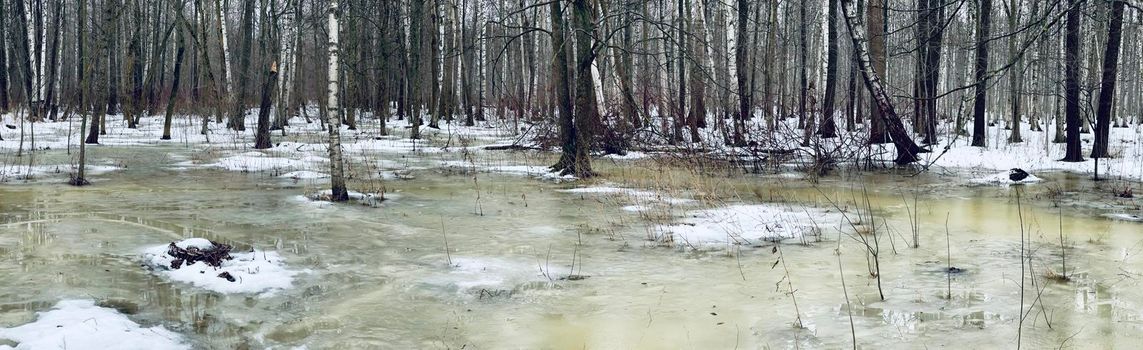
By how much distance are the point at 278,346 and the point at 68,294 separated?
6.05ft

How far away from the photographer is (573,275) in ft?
21.3

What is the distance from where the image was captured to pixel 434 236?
8242mm

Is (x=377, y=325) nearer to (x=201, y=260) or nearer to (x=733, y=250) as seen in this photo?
(x=201, y=260)

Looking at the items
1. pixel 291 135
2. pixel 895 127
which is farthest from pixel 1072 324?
pixel 291 135

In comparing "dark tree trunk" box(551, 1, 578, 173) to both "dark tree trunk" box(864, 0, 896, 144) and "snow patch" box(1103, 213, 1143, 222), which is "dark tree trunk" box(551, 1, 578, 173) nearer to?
"dark tree trunk" box(864, 0, 896, 144)

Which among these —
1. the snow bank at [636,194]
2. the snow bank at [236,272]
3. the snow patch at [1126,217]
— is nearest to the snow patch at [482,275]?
the snow bank at [236,272]

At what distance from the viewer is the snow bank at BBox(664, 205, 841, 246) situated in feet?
26.5

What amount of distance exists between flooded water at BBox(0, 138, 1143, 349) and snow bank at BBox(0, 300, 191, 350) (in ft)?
0.56

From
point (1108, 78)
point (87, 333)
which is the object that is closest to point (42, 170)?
point (87, 333)

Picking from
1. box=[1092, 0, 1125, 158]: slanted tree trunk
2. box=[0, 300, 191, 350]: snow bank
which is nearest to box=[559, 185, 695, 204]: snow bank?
box=[0, 300, 191, 350]: snow bank

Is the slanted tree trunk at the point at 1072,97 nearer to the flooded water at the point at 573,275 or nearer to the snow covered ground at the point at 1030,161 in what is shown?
the snow covered ground at the point at 1030,161

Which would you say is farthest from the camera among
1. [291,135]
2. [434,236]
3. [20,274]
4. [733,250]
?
[291,135]

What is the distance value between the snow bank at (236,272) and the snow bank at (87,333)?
0.99m

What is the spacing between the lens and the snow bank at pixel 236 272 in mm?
6012
